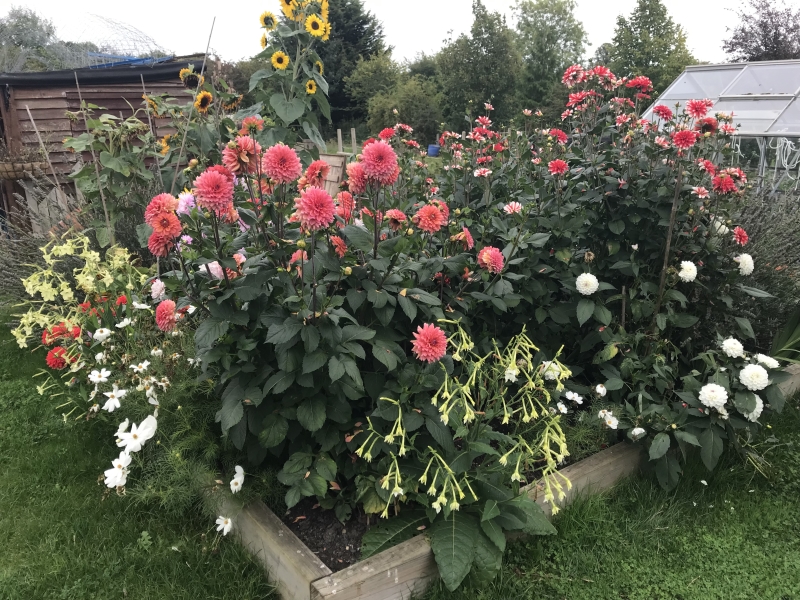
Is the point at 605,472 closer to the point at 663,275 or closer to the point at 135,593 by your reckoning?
the point at 663,275

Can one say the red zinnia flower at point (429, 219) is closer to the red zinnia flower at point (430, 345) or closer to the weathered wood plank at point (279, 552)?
the red zinnia flower at point (430, 345)

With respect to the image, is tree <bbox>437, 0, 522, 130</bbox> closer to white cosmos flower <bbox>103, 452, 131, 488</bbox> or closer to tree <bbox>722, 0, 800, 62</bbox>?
tree <bbox>722, 0, 800, 62</bbox>

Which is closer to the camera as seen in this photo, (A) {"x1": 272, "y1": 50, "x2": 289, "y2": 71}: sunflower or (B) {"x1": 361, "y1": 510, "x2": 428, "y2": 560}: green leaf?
(B) {"x1": 361, "y1": 510, "x2": 428, "y2": 560}: green leaf

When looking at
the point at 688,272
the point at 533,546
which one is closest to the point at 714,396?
the point at 688,272

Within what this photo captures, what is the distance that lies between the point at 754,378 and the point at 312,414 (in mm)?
1750

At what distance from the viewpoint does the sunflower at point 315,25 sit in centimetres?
295

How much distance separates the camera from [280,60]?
2979 millimetres

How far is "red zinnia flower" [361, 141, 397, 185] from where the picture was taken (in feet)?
5.12

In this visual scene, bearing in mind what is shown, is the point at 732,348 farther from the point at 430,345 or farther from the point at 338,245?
the point at 338,245

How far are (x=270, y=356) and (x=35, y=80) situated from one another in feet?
20.4

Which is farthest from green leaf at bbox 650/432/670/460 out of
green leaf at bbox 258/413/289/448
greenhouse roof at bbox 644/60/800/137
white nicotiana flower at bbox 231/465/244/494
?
greenhouse roof at bbox 644/60/800/137

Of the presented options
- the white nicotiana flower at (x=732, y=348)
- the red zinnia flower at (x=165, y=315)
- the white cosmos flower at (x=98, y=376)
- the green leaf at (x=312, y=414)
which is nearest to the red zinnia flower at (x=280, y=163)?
the red zinnia flower at (x=165, y=315)

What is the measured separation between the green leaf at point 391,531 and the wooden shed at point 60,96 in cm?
547

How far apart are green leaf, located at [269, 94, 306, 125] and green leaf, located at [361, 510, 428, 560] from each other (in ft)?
7.23
